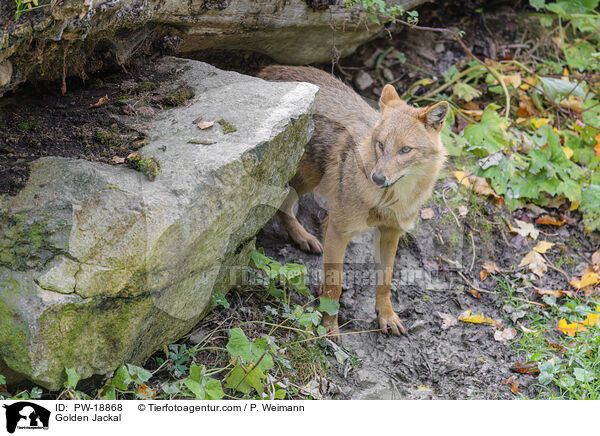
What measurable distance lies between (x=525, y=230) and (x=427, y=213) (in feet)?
3.41

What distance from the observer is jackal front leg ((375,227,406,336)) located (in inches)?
175

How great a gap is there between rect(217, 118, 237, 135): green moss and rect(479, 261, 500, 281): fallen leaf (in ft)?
9.50

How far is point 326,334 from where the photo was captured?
399 cm

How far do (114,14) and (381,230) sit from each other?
2538mm

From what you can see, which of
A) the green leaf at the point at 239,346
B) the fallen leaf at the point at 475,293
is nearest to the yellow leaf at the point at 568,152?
the fallen leaf at the point at 475,293

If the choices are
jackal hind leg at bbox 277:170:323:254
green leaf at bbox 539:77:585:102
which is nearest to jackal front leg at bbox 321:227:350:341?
jackal hind leg at bbox 277:170:323:254

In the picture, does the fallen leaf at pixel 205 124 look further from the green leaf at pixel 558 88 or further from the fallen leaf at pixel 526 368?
the green leaf at pixel 558 88

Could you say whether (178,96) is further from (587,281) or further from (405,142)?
(587,281)

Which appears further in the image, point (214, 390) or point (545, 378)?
point (545, 378)

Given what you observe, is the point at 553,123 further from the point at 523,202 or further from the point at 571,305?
the point at 571,305

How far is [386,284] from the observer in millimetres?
4461

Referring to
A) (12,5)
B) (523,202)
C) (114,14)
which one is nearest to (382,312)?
(523,202)

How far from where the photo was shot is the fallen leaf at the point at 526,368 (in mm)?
4086

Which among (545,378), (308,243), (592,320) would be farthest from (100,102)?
(592,320)
